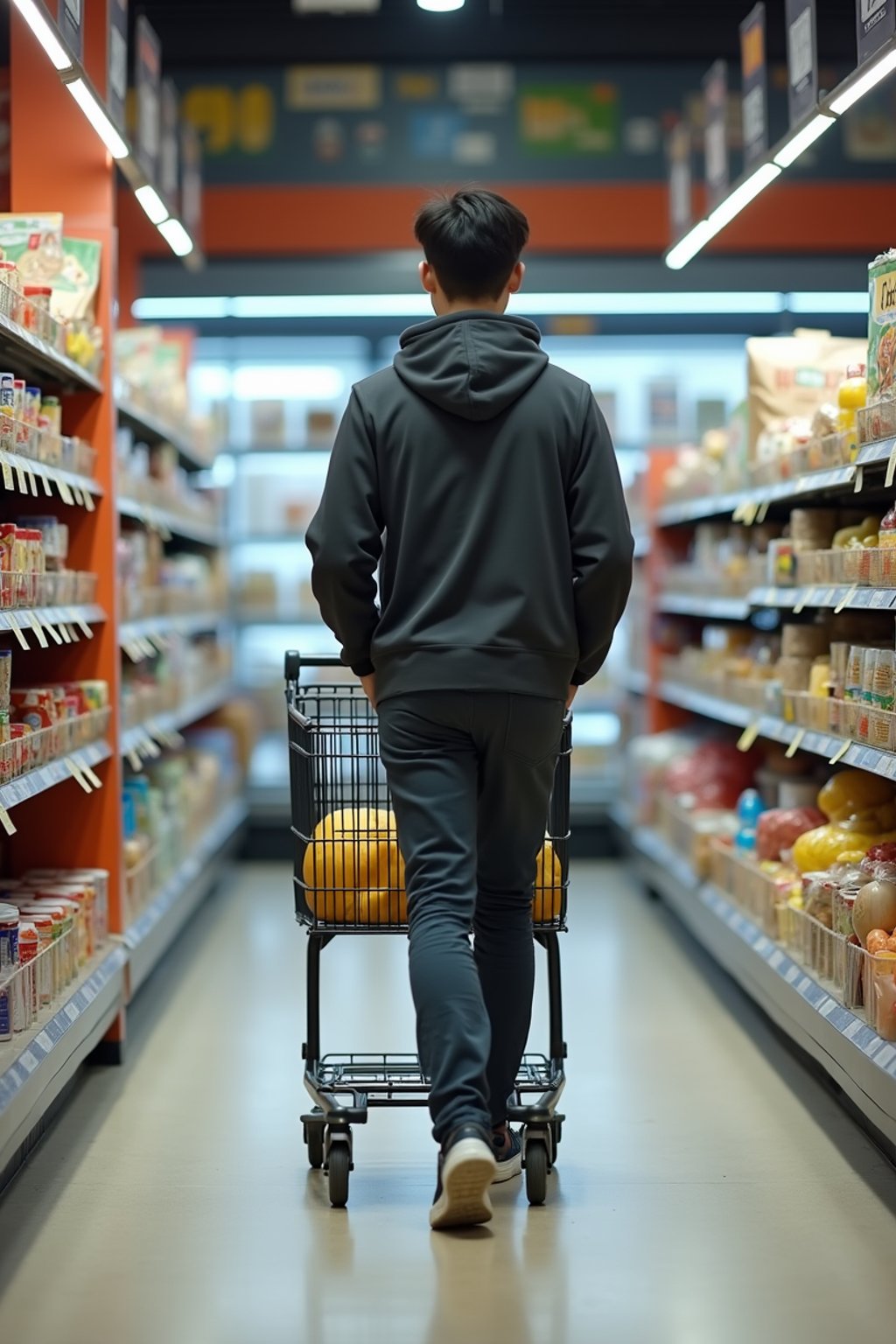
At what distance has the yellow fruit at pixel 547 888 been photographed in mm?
3307

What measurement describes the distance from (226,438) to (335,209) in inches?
56.5

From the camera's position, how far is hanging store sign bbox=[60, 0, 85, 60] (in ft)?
12.8

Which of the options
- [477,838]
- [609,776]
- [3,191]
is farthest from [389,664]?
[609,776]

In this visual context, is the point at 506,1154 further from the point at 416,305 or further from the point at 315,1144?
the point at 416,305

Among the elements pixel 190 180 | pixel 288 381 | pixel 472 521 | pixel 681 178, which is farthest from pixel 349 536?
pixel 288 381

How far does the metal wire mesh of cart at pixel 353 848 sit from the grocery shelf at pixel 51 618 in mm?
650

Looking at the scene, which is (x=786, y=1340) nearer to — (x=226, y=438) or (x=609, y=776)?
(x=609, y=776)

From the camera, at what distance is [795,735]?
4.50 meters

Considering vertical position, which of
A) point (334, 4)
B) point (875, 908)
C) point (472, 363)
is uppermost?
point (334, 4)

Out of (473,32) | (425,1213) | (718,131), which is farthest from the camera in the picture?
(473,32)

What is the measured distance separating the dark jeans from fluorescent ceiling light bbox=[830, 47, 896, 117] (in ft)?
6.92

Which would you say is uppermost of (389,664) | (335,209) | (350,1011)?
(335,209)

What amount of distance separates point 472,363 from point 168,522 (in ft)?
11.3

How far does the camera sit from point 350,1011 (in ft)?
16.0
